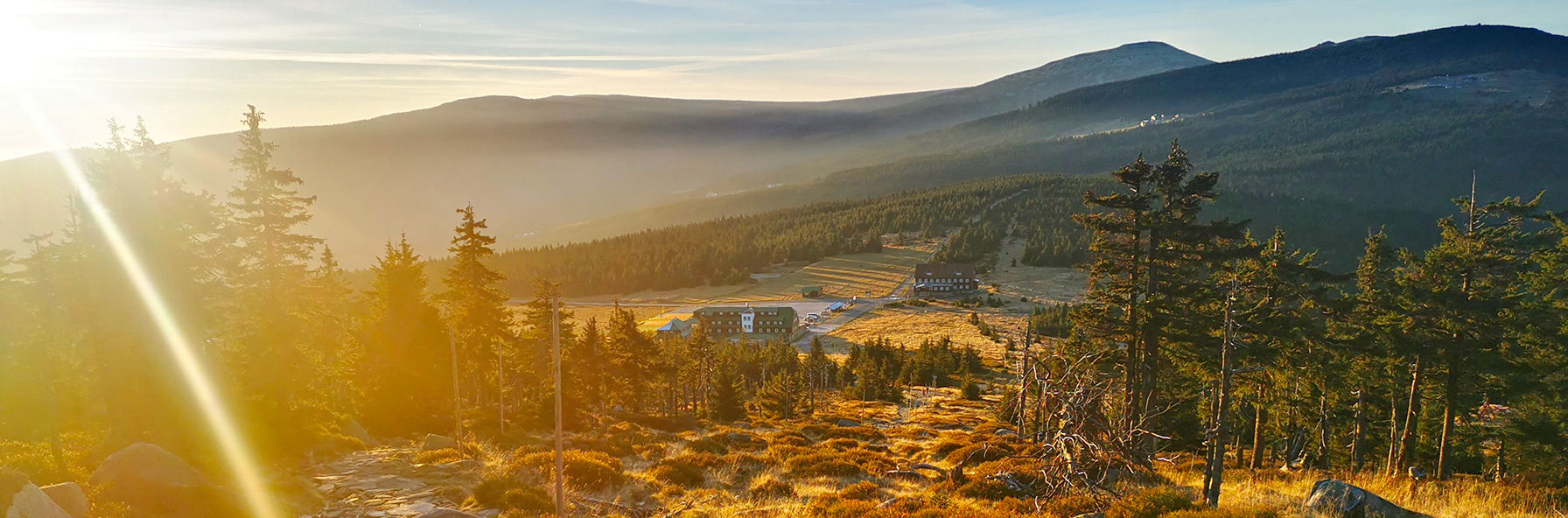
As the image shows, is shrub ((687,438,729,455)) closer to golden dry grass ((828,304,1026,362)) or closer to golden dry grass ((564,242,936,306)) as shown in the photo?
golden dry grass ((828,304,1026,362))

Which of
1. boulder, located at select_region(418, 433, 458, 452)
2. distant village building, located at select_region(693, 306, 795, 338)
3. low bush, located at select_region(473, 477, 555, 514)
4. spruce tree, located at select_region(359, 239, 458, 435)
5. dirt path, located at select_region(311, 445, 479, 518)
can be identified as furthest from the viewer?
distant village building, located at select_region(693, 306, 795, 338)

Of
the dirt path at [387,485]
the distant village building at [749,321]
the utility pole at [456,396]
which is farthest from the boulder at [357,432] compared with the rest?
the distant village building at [749,321]

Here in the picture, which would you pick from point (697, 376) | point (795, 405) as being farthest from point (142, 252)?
point (795, 405)

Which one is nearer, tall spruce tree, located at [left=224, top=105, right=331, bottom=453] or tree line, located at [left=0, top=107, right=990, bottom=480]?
tree line, located at [left=0, top=107, right=990, bottom=480]

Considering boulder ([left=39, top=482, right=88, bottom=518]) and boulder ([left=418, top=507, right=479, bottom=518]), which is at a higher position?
boulder ([left=39, top=482, right=88, bottom=518])

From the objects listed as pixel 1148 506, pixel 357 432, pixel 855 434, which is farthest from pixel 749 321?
pixel 1148 506

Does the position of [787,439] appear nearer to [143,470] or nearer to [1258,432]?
[1258,432]

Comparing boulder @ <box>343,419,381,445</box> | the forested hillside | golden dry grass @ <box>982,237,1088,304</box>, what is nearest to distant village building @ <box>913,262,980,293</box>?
golden dry grass @ <box>982,237,1088,304</box>

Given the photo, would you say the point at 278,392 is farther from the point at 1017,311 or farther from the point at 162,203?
the point at 1017,311

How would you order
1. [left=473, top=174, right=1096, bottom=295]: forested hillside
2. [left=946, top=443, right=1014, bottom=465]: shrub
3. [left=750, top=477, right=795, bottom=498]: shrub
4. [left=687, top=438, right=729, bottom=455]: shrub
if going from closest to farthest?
[left=750, top=477, right=795, bottom=498]: shrub, [left=946, top=443, right=1014, bottom=465]: shrub, [left=687, top=438, right=729, bottom=455]: shrub, [left=473, top=174, right=1096, bottom=295]: forested hillside
